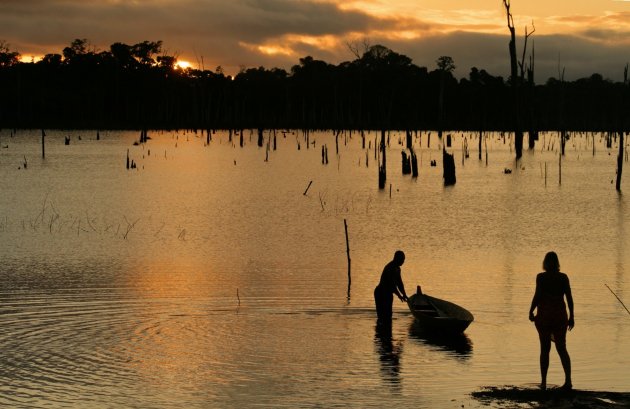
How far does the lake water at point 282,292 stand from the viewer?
14688 millimetres

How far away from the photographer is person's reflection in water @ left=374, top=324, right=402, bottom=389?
14993 millimetres

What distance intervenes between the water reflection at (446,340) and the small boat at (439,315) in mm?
98

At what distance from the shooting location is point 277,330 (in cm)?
1845

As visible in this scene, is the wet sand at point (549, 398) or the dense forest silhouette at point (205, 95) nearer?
the wet sand at point (549, 398)

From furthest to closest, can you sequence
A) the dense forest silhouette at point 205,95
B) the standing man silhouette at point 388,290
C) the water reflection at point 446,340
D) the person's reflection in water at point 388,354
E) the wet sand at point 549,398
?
the dense forest silhouette at point 205,95, the standing man silhouette at point 388,290, the water reflection at point 446,340, the person's reflection in water at point 388,354, the wet sand at point 549,398

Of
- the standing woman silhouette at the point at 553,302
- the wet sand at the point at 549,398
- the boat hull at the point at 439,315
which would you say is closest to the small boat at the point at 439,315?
the boat hull at the point at 439,315

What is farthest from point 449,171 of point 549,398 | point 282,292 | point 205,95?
point 205,95

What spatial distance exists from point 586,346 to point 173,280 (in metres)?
10.9

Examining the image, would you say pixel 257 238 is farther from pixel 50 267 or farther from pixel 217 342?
pixel 217 342

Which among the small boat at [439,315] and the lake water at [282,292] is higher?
the small boat at [439,315]

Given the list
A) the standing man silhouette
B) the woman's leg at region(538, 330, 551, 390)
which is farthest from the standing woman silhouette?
the standing man silhouette

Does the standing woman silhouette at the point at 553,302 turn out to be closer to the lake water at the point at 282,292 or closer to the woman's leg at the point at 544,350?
the woman's leg at the point at 544,350

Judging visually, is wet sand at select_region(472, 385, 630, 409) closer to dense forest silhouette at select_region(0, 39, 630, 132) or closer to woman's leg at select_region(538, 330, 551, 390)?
woman's leg at select_region(538, 330, 551, 390)

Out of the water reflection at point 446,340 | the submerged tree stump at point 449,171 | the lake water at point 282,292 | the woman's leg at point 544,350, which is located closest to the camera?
the woman's leg at point 544,350
